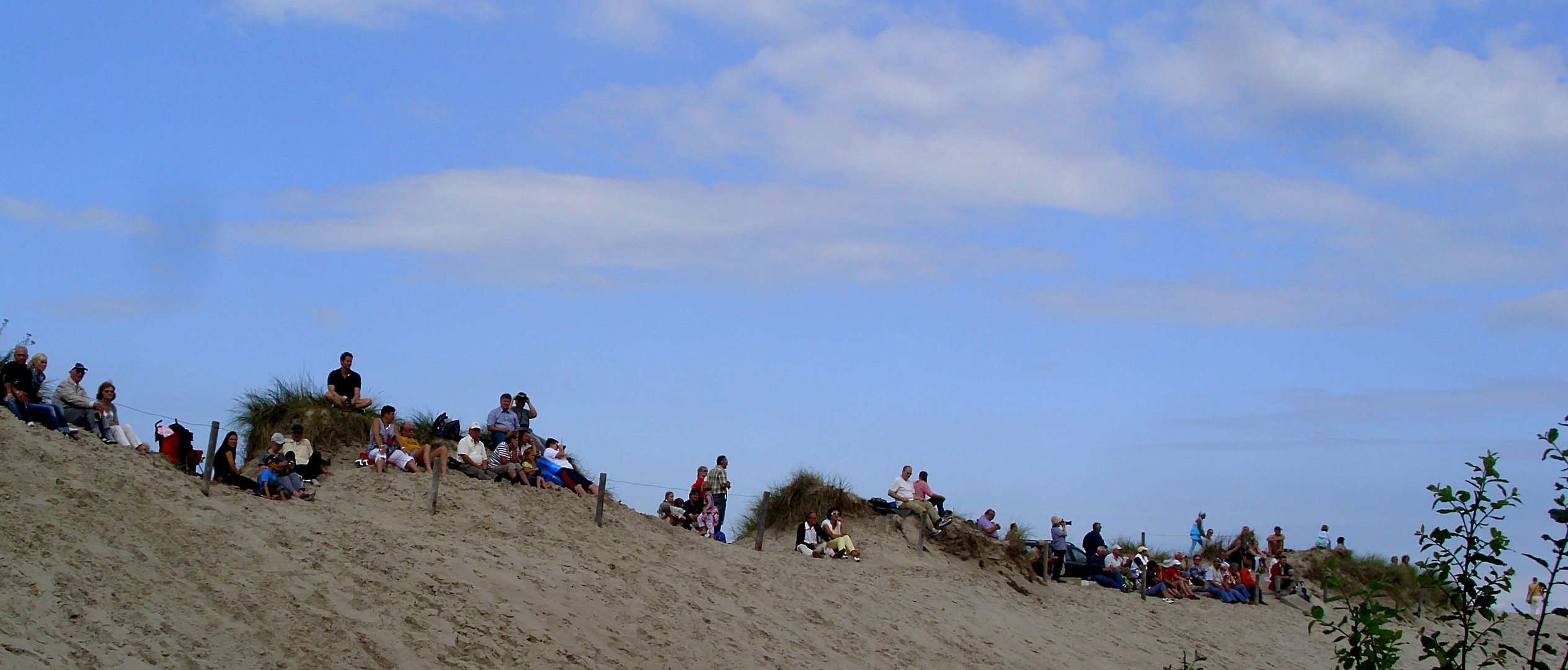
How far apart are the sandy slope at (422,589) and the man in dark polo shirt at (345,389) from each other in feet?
3.67

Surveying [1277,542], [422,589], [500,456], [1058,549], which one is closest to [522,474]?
[500,456]

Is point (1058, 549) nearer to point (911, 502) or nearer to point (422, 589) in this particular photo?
point (911, 502)

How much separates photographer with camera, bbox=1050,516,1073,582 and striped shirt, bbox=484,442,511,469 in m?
11.5

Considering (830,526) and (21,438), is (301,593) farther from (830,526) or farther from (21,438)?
(830,526)

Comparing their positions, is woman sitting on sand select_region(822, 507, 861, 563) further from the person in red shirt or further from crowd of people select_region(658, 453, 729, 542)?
the person in red shirt

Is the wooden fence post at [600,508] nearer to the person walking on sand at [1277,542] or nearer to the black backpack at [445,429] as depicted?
the black backpack at [445,429]

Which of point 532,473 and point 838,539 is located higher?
point 532,473

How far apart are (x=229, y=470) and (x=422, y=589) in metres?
2.64

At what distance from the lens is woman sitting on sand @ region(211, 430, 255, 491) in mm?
14680

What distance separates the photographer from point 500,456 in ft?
58.0

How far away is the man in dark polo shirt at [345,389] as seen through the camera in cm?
1717

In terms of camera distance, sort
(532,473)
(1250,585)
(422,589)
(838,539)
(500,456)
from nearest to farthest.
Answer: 1. (422,589)
2. (500,456)
3. (532,473)
4. (838,539)
5. (1250,585)

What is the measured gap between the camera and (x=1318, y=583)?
31.2m

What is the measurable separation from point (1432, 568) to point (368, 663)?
932cm
